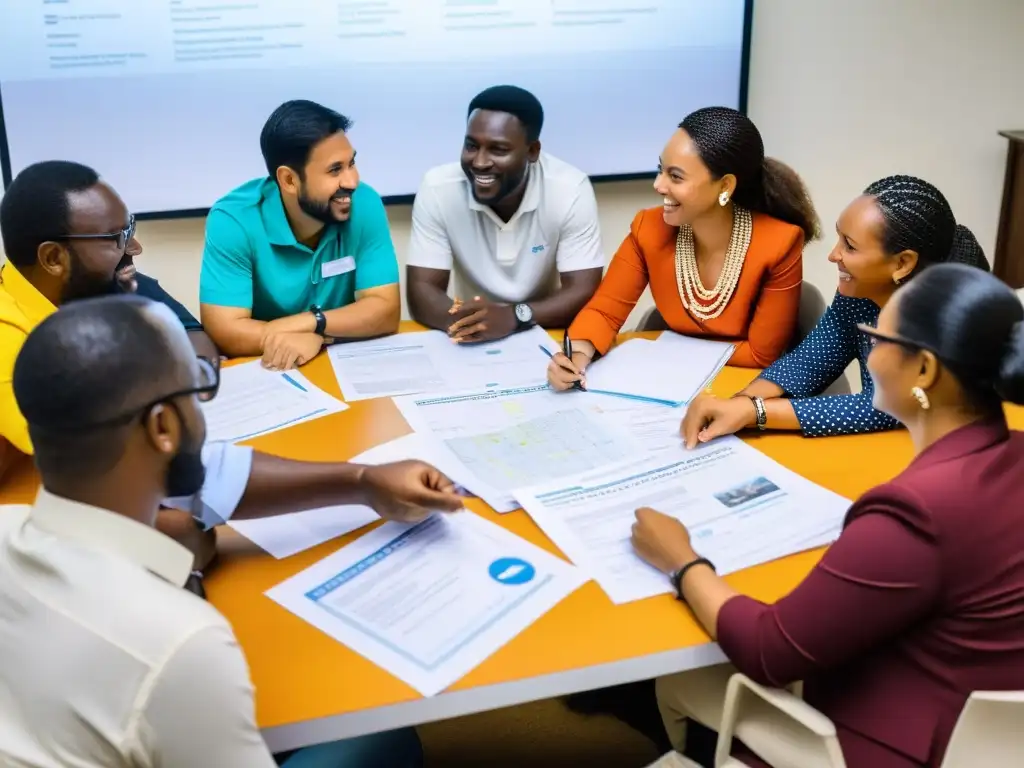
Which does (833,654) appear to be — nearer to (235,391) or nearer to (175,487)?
(175,487)

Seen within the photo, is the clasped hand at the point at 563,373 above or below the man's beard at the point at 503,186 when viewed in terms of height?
below

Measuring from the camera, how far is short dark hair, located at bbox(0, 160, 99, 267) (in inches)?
68.9

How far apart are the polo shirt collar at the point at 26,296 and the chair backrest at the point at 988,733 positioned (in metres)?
1.62

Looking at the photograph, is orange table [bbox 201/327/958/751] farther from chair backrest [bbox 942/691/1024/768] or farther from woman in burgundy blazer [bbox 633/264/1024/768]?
chair backrest [bbox 942/691/1024/768]

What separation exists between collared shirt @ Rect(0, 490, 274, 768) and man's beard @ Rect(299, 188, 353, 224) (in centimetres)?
160

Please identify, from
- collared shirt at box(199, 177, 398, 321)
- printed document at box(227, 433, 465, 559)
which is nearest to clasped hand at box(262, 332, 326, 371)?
collared shirt at box(199, 177, 398, 321)

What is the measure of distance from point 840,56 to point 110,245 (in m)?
2.66

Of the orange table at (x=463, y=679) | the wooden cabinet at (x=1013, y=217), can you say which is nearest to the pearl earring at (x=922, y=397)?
the orange table at (x=463, y=679)

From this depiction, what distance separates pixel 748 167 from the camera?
2211 millimetres

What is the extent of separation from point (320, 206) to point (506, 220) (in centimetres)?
61

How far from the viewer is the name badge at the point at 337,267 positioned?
2447 mm

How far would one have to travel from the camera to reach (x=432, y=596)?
4.06 ft

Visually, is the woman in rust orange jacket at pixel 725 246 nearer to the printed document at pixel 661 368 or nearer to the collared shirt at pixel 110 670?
the printed document at pixel 661 368

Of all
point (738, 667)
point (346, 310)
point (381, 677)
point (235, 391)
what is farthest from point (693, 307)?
point (381, 677)
